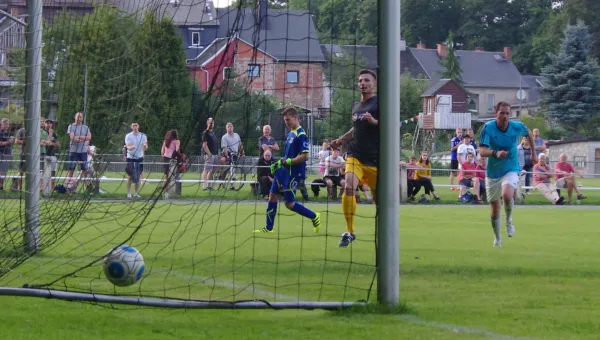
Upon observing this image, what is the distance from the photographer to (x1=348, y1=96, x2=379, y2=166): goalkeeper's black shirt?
935 cm

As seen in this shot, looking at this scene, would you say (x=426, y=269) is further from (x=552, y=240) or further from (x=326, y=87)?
(x=552, y=240)

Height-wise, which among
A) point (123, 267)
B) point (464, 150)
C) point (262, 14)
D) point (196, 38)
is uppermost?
point (262, 14)

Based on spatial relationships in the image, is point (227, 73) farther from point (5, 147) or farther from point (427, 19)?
point (427, 19)

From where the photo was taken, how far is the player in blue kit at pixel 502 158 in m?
12.5

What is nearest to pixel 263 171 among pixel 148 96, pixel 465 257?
pixel 465 257

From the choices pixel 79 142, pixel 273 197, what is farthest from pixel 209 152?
pixel 273 197

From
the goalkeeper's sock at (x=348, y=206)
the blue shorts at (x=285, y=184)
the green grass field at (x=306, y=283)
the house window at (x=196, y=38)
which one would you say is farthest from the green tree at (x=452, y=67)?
the house window at (x=196, y=38)

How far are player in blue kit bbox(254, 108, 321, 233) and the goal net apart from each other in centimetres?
102

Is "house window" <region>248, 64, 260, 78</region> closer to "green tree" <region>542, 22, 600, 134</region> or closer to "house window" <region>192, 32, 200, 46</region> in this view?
"house window" <region>192, 32, 200, 46</region>

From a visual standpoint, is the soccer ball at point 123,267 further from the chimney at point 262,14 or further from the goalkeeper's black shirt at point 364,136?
the goalkeeper's black shirt at point 364,136

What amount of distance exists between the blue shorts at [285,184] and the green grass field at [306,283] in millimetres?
788

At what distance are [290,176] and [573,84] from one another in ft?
190

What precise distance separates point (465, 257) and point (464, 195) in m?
15.7

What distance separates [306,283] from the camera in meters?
8.46
